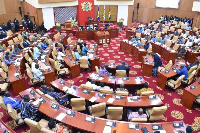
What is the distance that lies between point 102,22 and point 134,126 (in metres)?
19.7

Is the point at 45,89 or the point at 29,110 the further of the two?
the point at 45,89

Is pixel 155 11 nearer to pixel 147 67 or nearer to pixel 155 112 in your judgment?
pixel 147 67

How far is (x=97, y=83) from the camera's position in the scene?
796 cm

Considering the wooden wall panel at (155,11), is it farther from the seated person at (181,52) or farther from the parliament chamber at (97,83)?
the seated person at (181,52)

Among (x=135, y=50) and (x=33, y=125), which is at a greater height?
(x=135, y=50)

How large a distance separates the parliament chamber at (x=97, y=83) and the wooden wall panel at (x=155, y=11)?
3016 millimetres

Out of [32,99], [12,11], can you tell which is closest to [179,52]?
[32,99]

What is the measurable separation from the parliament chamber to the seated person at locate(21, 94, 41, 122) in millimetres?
32

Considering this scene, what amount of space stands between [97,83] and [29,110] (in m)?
3.16

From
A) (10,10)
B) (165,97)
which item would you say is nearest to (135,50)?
(165,97)

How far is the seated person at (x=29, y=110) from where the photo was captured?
5922 millimetres

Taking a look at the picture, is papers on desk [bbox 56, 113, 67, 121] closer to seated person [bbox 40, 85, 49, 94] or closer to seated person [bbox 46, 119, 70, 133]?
seated person [bbox 46, 119, 70, 133]

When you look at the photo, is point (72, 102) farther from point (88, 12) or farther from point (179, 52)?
point (88, 12)

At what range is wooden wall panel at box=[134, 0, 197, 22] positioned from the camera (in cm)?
2027
